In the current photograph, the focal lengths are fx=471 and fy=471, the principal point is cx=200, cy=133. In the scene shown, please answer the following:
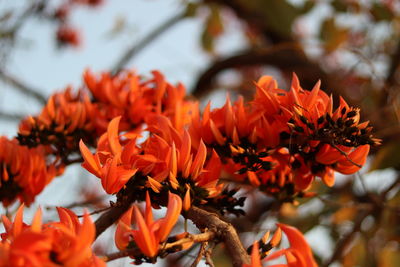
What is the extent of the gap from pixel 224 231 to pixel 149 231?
65 mm

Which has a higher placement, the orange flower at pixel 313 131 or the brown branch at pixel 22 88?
the orange flower at pixel 313 131

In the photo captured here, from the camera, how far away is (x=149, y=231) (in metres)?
0.38

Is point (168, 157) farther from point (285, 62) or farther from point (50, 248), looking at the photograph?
point (285, 62)

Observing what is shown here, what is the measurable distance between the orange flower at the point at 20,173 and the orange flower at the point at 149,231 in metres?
0.31

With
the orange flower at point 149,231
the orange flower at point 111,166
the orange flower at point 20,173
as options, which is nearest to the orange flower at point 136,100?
the orange flower at point 20,173

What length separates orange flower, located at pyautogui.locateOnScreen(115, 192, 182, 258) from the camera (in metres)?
0.38

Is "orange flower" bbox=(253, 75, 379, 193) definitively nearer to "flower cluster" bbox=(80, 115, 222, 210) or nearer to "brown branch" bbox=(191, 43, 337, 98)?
"flower cluster" bbox=(80, 115, 222, 210)

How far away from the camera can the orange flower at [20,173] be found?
679mm

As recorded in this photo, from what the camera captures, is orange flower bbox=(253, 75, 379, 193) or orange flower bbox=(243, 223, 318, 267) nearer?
orange flower bbox=(243, 223, 318, 267)

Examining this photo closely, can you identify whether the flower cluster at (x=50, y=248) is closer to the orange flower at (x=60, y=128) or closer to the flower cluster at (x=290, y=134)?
the flower cluster at (x=290, y=134)

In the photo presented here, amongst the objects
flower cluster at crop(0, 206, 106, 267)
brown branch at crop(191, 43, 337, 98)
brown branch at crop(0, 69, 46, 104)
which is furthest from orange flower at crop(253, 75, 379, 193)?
brown branch at crop(0, 69, 46, 104)

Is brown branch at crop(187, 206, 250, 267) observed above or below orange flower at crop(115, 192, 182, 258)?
below

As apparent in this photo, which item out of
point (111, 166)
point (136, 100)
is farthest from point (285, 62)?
point (111, 166)

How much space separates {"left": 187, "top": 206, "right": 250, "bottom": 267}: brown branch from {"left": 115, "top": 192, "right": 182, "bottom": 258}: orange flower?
34 millimetres
